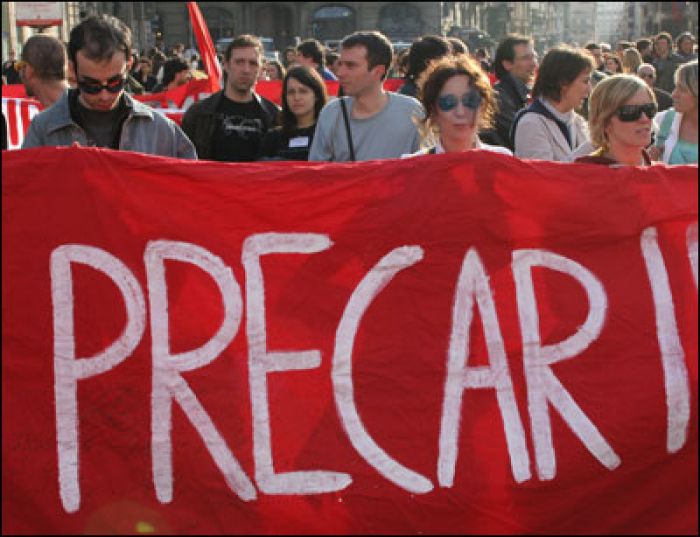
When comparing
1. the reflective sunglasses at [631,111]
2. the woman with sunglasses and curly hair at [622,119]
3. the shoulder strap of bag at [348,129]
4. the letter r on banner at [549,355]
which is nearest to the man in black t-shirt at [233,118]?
the shoulder strap of bag at [348,129]

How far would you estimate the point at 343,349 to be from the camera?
3787 mm

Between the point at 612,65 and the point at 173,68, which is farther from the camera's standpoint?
the point at 612,65

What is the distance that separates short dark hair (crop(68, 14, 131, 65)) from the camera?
4473 millimetres

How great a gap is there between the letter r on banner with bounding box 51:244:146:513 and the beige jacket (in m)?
2.47

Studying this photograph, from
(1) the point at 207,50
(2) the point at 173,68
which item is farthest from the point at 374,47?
(2) the point at 173,68

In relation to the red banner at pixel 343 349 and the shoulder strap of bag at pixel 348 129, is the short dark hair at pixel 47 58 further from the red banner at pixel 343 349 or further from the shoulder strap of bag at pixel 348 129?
the red banner at pixel 343 349

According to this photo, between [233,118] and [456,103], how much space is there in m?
2.26

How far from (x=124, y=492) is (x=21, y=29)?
113 feet

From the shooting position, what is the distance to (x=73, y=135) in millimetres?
4625

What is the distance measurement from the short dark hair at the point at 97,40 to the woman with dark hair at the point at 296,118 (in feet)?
6.37

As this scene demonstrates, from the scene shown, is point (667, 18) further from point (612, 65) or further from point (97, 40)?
point (97, 40)

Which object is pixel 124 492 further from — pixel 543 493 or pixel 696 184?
pixel 696 184

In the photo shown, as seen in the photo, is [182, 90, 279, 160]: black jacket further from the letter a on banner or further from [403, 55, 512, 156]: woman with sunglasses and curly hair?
the letter a on banner

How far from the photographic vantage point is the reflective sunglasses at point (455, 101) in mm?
4621
